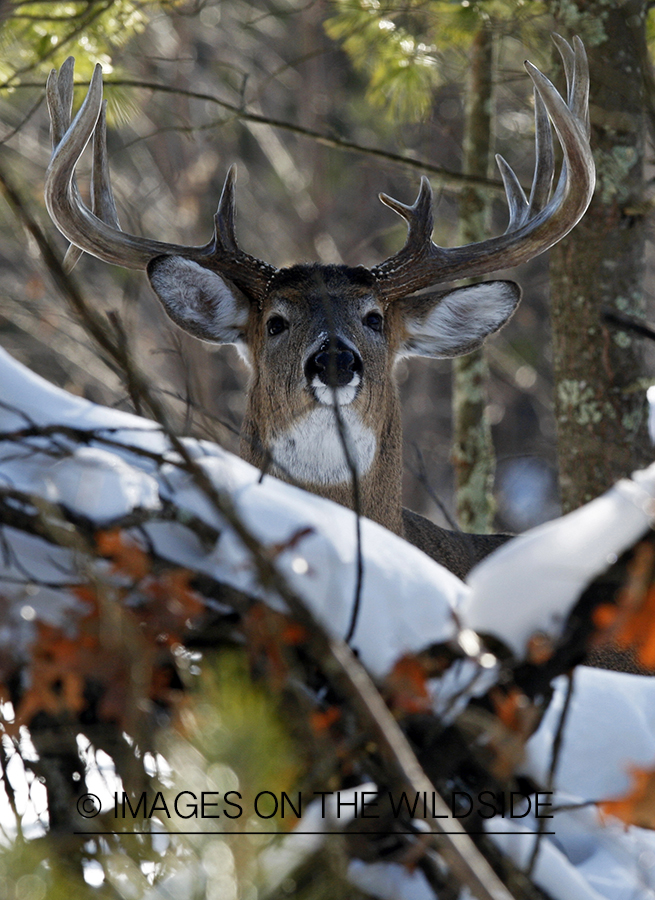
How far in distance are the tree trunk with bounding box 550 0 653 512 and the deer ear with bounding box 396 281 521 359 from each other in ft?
1.28

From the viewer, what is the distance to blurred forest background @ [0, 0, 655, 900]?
2.96 metres

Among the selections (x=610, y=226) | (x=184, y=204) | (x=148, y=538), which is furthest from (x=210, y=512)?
(x=184, y=204)

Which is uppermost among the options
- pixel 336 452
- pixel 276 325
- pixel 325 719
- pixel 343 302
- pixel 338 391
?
pixel 343 302

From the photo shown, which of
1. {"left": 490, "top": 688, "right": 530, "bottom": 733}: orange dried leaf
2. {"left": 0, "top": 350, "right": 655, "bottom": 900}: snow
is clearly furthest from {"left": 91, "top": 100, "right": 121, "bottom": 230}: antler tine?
{"left": 490, "top": 688, "right": 530, "bottom": 733}: orange dried leaf

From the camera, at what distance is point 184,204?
46.6ft

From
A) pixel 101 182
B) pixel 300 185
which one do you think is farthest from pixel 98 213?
pixel 300 185

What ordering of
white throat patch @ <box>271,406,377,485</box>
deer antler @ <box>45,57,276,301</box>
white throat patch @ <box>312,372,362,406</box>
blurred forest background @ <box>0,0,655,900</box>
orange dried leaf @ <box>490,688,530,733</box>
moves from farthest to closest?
white throat patch @ <box>271,406,377,485</box>
white throat patch @ <box>312,372,362,406</box>
deer antler @ <box>45,57,276,301</box>
blurred forest background @ <box>0,0,655,900</box>
orange dried leaf @ <box>490,688,530,733</box>

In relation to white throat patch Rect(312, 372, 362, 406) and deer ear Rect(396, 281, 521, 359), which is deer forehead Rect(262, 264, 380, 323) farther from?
white throat patch Rect(312, 372, 362, 406)

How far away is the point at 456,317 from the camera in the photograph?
5.55 meters

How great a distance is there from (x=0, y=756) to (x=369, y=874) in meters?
0.90

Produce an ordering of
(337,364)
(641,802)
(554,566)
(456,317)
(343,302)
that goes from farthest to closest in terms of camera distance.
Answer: (456,317) → (343,302) → (337,364) → (554,566) → (641,802)

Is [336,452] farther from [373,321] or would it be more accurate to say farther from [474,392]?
[474,392]

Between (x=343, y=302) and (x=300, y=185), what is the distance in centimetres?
1114

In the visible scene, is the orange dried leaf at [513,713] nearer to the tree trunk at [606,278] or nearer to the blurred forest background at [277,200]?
the tree trunk at [606,278]
